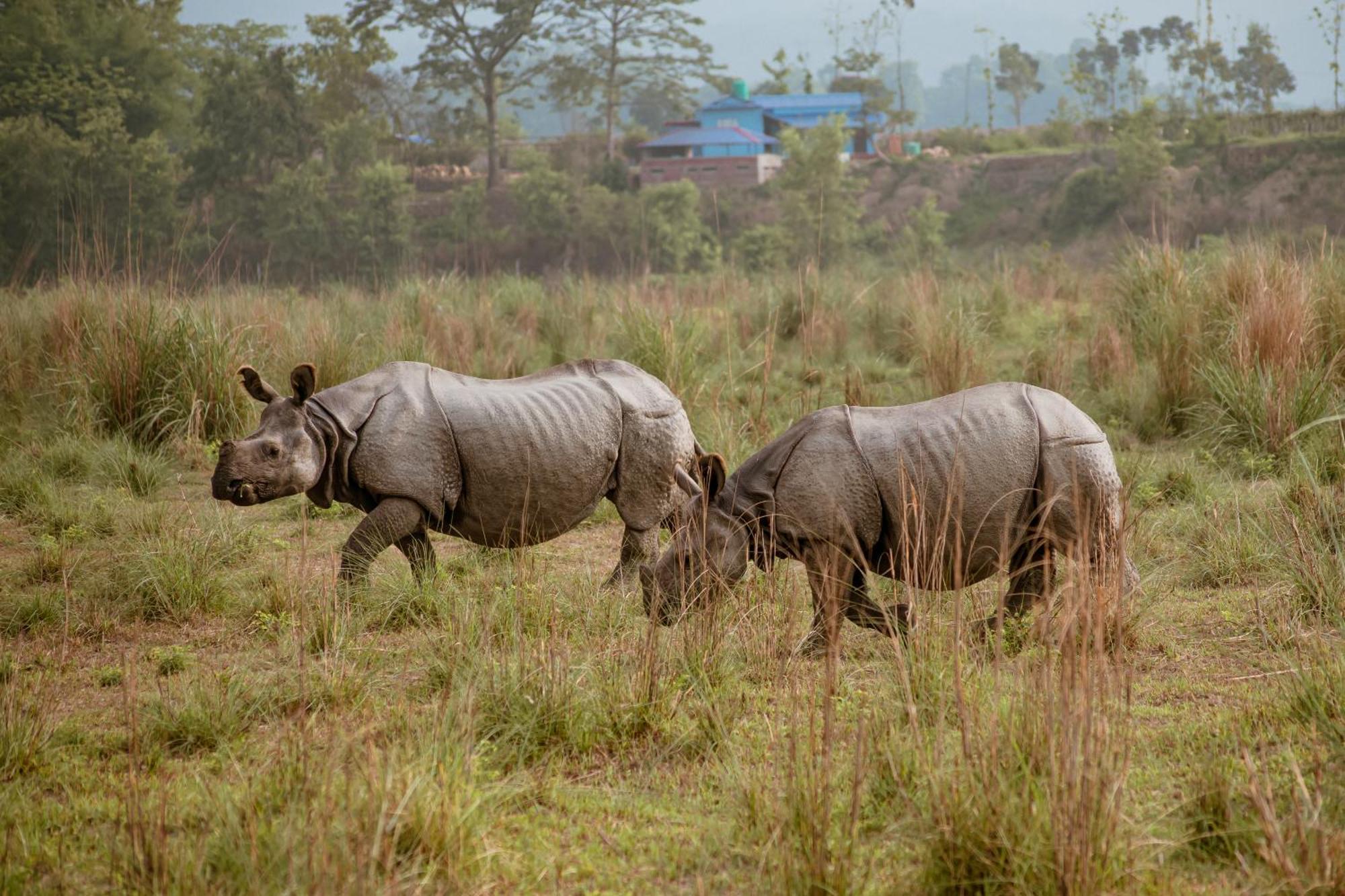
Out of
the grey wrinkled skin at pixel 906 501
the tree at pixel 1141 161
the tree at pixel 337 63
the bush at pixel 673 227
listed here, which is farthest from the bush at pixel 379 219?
the grey wrinkled skin at pixel 906 501

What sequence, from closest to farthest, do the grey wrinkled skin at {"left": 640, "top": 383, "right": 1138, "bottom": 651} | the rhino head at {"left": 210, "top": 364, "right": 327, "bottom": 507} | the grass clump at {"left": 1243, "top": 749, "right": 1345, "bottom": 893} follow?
the grass clump at {"left": 1243, "top": 749, "right": 1345, "bottom": 893} < the grey wrinkled skin at {"left": 640, "top": 383, "right": 1138, "bottom": 651} < the rhino head at {"left": 210, "top": 364, "right": 327, "bottom": 507}

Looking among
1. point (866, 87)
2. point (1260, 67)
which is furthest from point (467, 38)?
point (1260, 67)

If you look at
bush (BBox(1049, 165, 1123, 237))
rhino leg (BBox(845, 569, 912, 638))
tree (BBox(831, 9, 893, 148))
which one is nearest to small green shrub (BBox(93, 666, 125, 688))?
rhino leg (BBox(845, 569, 912, 638))

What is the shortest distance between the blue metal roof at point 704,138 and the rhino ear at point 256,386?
3032 cm

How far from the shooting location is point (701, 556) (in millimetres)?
3504

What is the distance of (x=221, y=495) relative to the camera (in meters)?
3.86

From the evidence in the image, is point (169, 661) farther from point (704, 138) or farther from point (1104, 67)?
point (1104, 67)

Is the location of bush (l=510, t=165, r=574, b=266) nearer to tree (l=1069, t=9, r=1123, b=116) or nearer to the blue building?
the blue building

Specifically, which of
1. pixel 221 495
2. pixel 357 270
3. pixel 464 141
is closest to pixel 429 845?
pixel 221 495

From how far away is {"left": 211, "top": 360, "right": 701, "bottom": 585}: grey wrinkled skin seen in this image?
3.92m

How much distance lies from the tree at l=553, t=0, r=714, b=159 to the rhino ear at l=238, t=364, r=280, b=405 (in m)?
29.9

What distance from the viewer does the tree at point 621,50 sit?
3575 centimetres

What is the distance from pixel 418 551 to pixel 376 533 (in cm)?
27

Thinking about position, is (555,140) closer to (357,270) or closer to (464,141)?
(464,141)
